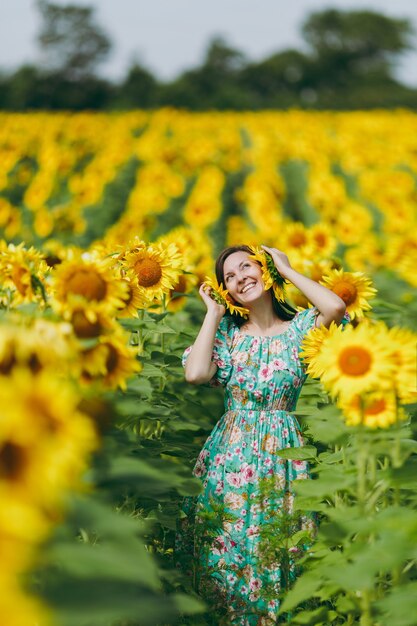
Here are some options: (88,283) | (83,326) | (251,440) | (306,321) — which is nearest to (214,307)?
(306,321)

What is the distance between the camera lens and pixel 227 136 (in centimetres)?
1686

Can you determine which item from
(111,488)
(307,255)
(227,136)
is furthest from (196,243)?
(227,136)

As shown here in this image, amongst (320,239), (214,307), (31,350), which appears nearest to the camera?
(31,350)

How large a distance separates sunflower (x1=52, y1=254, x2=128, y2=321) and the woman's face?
46.4 inches

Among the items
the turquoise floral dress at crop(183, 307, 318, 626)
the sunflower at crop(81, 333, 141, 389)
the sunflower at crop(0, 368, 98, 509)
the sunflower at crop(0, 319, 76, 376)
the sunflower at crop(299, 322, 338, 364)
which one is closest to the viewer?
the sunflower at crop(0, 368, 98, 509)

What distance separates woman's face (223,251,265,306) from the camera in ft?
11.4

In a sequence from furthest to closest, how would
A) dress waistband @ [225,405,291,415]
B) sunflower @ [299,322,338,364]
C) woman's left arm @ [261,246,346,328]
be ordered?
dress waistband @ [225,405,291,415], woman's left arm @ [261,246,346,328], sunflower @ [299,322,338,364]

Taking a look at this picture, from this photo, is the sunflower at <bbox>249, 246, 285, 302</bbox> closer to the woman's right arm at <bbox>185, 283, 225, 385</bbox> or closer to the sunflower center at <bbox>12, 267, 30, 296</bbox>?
the woman's right arm at <bbox>185, 283, 225, 385</bbox>

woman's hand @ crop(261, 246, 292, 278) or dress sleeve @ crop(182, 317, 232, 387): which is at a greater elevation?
woman's hand @ crop(261, 246, 292, 278)

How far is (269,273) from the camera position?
345cm

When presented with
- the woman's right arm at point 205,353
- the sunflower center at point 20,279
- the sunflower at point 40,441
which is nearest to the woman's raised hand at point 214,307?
the woman's right arm at point 205,353

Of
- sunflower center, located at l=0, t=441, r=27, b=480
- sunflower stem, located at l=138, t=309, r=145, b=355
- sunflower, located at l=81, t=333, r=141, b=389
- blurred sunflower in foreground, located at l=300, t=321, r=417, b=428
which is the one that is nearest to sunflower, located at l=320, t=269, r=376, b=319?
sunflower stem, located at l=138, t=309, r=145, b=355

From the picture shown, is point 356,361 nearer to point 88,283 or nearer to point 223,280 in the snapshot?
point 88,283

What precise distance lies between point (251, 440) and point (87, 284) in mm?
1251
